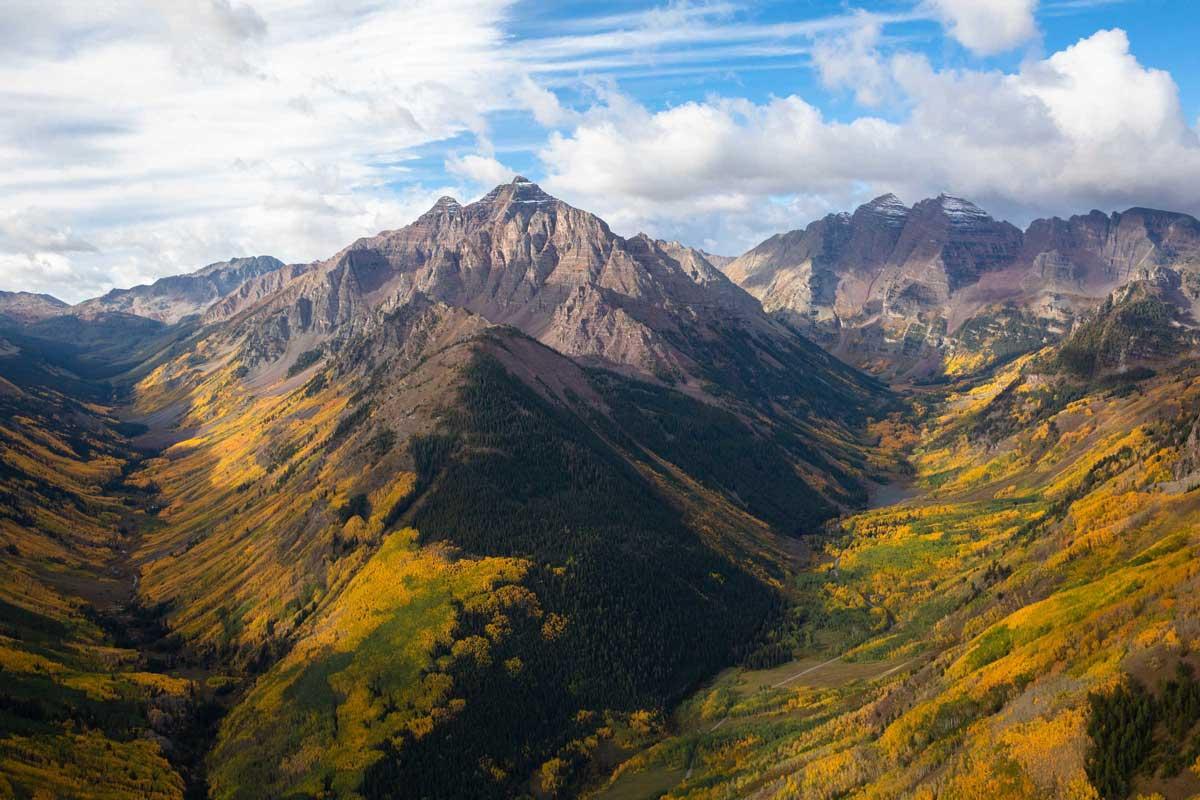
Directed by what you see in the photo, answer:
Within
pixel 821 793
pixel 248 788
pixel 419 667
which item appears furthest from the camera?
pixel 419 667

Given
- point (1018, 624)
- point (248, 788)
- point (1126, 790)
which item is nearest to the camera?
point (1126, 790)

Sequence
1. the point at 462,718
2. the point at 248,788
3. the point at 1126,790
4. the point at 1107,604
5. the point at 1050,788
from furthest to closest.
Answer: the point at 462,718
the point at 248,788
the point at 1107,604
the point at 1050,788
the point at 1126,790

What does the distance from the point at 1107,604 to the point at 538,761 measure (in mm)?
115888

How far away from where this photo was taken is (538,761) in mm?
172250

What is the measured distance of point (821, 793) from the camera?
117 m

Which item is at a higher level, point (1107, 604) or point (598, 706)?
point (1107, 604)

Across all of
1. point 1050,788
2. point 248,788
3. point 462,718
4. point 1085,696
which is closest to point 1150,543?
point 1085,696

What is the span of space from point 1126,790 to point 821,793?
4498cm

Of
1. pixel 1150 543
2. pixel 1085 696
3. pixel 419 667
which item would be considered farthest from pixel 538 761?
pixel 1150 543

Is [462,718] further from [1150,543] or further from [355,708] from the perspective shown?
[1150,543]

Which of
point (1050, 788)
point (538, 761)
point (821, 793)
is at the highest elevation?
point (1050, 788)

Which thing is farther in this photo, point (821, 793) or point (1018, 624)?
point (1018, 624)

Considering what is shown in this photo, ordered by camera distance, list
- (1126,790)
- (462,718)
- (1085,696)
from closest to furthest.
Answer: (1126,790), (1085,696), (462,718)

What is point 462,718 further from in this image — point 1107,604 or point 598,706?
point 1107,604
